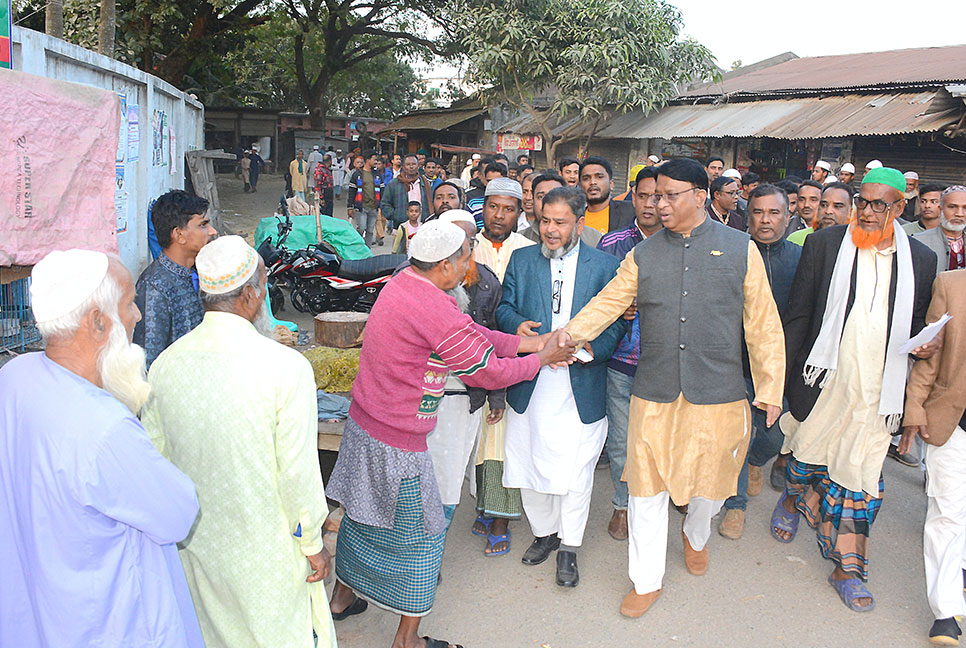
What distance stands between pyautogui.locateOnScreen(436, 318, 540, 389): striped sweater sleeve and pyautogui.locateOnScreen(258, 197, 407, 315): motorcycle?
5.80 m

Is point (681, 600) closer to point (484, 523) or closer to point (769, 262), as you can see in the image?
point (484, 523)

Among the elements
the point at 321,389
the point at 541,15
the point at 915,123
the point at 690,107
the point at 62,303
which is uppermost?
the point at 541,15

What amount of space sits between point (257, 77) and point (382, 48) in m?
11.1

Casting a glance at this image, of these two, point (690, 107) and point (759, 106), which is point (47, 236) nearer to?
point (759, 106)

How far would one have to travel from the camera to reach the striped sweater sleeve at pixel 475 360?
9.78 ft

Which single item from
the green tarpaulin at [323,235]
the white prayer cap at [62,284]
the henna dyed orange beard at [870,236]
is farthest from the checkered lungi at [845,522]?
the green tarpaulin at [323,235]

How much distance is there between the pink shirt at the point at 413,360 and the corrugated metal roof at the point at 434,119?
22.1 meters

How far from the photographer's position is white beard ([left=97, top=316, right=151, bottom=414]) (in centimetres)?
193

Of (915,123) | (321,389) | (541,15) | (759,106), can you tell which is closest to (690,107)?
(759,106)

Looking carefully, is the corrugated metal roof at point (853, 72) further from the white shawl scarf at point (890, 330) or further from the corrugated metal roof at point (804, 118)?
the white shawl scarf at point (890, 330)

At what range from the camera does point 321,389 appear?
517 centimetres

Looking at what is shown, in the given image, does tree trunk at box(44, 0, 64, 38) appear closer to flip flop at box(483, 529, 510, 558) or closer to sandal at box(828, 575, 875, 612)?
flip flop at box(483, 529, 510, 558)

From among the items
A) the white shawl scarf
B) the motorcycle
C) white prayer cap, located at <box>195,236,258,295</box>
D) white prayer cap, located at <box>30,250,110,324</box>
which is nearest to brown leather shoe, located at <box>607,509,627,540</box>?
the white shawl scarf

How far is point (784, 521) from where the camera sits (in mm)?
4426
